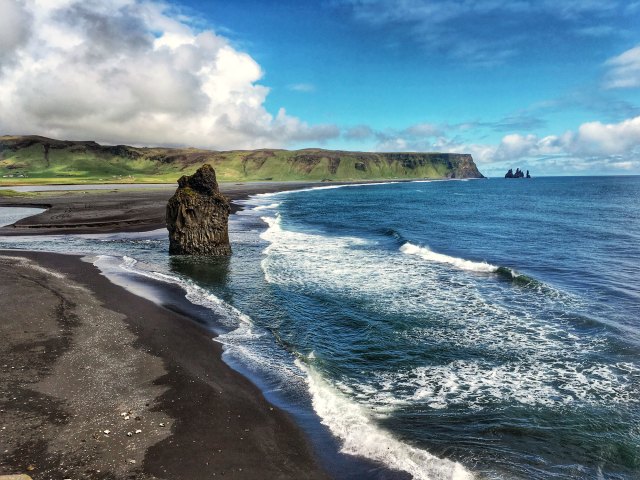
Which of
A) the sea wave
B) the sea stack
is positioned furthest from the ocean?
the sea stack

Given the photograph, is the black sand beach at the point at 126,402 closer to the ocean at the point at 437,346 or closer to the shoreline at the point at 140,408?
the shoreline at the point at 140,408

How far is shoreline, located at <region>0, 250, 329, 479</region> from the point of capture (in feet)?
32.2

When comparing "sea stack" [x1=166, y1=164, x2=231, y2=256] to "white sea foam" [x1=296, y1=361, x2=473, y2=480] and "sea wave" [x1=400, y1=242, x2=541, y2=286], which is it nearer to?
"sea wave" [x1=400, y1=242, x2=541, y2=286]

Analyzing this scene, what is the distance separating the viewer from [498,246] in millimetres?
45125

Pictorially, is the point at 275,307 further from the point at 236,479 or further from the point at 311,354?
the point at 236,479

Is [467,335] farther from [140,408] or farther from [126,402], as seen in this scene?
[126,402]

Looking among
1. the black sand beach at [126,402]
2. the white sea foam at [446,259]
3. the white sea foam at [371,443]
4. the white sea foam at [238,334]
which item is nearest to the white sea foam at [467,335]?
the white sea foam at [446,259]

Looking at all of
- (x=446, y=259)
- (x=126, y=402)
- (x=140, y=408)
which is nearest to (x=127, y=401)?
(x=126, y=402)

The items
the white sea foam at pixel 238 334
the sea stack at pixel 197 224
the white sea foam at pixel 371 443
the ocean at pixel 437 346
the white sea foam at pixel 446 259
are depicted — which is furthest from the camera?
the sea stack at pixel 197 224

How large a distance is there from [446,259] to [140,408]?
3099 centimetres

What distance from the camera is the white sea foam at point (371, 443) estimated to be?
1034 centimetres

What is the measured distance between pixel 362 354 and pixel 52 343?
1248 centimetres

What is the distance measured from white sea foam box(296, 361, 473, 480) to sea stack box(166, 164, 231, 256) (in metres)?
27.2

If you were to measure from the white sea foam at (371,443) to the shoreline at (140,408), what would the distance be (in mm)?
1192
